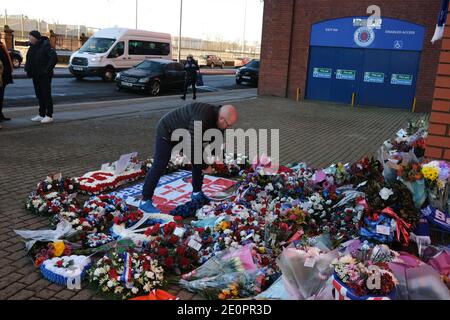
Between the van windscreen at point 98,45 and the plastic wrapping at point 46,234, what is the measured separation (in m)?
20.2

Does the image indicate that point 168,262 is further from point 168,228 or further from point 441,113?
point 441,113

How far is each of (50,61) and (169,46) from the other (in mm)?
17649

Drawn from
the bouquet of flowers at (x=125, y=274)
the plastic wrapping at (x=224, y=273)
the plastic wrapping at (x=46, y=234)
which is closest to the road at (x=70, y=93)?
the plastic wrapping at (x=46, y=234)

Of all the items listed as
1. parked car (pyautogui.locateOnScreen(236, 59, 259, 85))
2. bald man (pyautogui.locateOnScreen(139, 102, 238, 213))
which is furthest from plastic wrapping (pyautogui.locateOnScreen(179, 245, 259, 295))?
parked car (pyautogui.locateOnScreen(236, 59, 259, 85))

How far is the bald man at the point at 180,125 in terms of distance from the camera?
4898mm

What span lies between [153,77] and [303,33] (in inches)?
262

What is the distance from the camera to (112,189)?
6.06 m

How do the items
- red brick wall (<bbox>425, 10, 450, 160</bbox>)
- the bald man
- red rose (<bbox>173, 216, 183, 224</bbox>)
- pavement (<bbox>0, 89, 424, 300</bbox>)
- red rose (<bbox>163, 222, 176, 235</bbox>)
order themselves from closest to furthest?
pavement (<bbox>0, 89, 424, 300</bbox>) < red rose (<bbox>163, 222, 176, 235</bbox>) < red brick wall (<bbox>425, 10, 450, 160</bbox>) < red rose (<bbox>173, 216, 183, 224</bbox>) < the bald man

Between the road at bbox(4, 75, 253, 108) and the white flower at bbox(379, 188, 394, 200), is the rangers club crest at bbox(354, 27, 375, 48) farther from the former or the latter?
the white flower at bbox(379, 188, 394, 200)

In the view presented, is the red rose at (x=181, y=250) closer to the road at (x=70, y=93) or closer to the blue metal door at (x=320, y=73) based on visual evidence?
Result: the road at (x=70, y=93)

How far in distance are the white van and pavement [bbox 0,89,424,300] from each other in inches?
262

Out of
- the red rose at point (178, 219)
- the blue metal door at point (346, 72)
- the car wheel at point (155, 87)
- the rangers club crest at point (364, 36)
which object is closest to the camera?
the red rose at point (178, 219)

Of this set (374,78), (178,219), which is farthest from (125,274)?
(374,78)

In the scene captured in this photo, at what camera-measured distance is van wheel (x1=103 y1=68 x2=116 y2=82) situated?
75.8 feet
